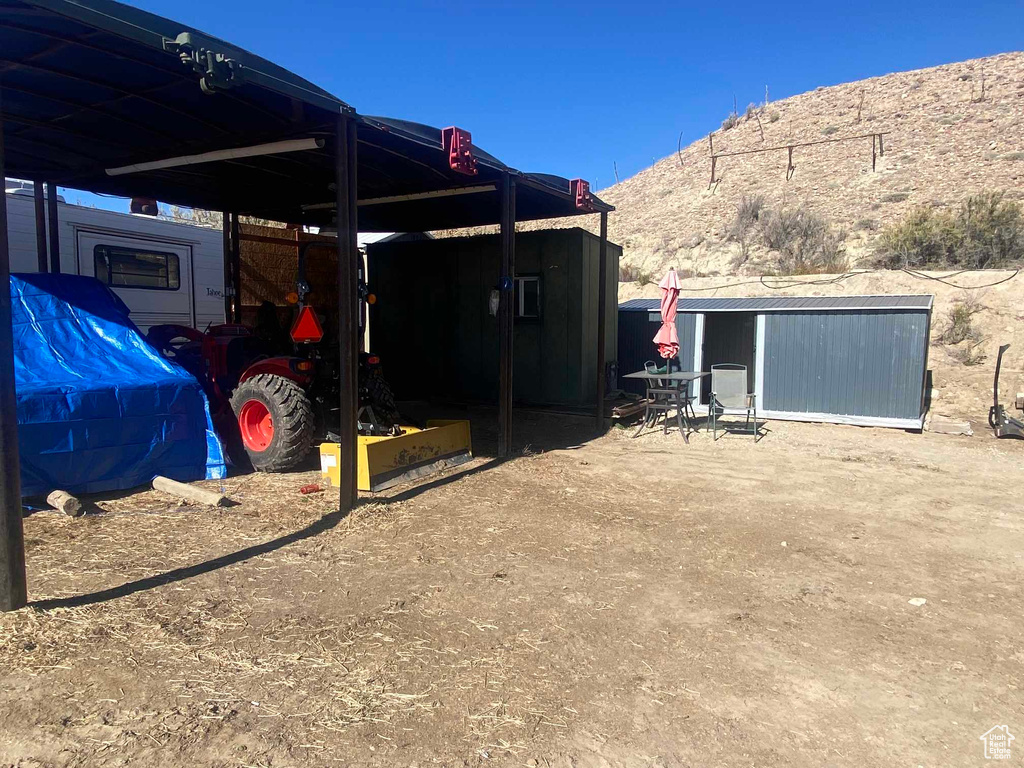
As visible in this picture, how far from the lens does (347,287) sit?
16.8ft

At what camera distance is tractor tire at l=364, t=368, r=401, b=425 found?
21.3ft

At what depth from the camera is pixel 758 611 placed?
358 cm

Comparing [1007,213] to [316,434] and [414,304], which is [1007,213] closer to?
[414,304]

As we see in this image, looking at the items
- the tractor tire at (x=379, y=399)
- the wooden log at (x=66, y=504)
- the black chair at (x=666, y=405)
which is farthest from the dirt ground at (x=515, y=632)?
the black chair at (x=666, y=405)

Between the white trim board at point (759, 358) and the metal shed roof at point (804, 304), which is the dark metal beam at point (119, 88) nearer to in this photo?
the metal shed roof at point (804, 304)

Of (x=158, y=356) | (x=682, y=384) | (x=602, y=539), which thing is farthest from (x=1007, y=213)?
(x=158, y=356)

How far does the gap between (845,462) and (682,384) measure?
354cm

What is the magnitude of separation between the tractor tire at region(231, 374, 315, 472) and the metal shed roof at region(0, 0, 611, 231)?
2264mm

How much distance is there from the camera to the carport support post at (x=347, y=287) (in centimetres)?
508

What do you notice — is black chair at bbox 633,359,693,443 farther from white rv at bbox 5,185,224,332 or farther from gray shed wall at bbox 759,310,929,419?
white rv at bbox 5,185,224,332

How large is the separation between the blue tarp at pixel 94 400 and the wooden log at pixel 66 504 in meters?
0.22

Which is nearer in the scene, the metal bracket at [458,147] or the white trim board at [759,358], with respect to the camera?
the metal bracket at [458,147]

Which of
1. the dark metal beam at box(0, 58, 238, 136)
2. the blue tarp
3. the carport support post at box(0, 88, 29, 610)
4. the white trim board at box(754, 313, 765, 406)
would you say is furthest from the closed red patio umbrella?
the carport support post at box(0, 88, 29, 610)

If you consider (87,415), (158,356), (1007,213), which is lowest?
(87,415)
